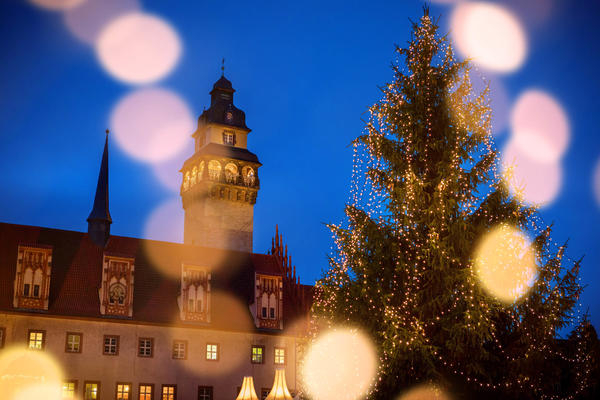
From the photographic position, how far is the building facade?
36.5 metres

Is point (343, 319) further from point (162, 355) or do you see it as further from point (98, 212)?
point (98, 212)

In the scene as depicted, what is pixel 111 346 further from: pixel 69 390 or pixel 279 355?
pixel 279 355

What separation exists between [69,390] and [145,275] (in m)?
7.83

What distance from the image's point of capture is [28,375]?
35.1 metres

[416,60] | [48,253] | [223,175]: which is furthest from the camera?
[223,175]

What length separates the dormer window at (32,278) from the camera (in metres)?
36.1

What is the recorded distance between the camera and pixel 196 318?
1588 inches

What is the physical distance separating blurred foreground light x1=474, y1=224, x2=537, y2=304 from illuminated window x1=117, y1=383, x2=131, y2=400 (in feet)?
80.3


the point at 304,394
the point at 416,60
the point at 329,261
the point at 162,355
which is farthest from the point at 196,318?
the point at 416,60

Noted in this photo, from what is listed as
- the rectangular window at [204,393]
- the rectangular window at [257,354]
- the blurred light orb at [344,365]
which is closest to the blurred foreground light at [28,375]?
the rectangular window at [204,393]

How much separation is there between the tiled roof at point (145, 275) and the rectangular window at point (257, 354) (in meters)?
1.29

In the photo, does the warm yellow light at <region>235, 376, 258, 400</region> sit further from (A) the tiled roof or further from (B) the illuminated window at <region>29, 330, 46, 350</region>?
(B) the illuminated window at <region>29, 330, 46, 350</region>

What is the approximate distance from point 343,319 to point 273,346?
74.0 feet

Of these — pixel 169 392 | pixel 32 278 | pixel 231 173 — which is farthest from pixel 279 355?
pixel 231 173
